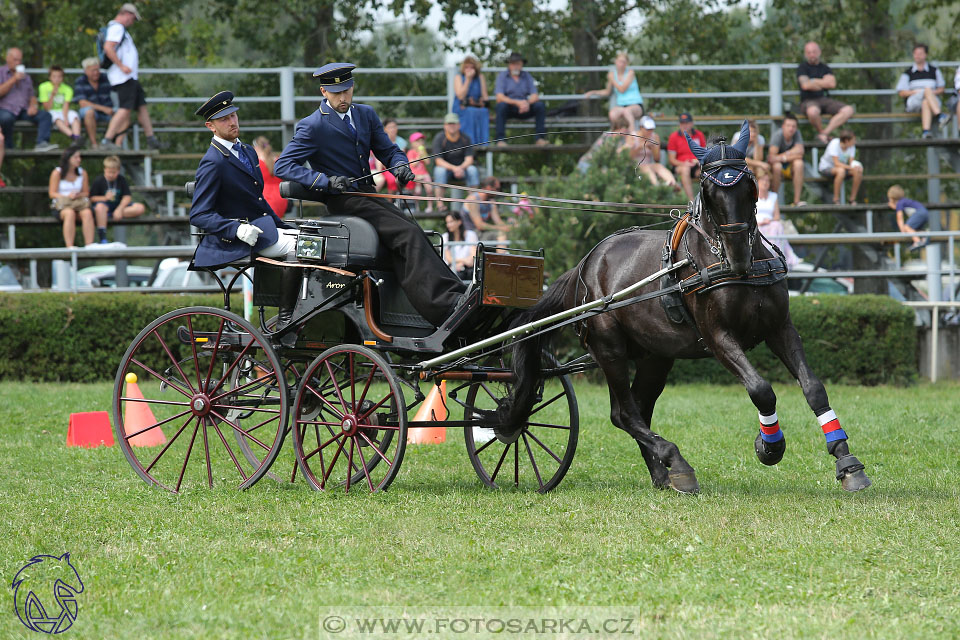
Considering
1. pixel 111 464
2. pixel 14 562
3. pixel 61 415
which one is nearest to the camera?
pixel 14 562

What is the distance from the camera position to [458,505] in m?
6.99

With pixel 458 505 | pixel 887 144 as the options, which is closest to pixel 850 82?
pixel 887 144

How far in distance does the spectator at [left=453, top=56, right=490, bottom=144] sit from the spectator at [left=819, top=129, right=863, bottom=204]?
17.7 feet

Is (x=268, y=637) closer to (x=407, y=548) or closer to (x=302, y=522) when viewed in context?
(x=407, y=548)

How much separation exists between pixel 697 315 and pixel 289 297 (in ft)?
8.46

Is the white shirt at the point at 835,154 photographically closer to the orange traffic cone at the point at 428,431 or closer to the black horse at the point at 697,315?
the orange traffic cone at the point at 428,431

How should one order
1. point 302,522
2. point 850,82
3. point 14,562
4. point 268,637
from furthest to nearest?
point 850,82 → point 302,522 → point 14,562 → point 268,637

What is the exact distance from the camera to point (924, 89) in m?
19.7

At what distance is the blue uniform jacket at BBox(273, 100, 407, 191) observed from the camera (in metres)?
7.48

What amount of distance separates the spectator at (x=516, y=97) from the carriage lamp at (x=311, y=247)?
11.2 m

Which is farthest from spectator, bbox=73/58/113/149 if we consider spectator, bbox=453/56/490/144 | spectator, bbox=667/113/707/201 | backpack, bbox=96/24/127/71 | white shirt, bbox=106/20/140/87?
spectator, bbox=667/113/707/201

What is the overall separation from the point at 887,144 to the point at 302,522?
16066mm

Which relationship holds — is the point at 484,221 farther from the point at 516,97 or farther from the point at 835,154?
the point at 835,154

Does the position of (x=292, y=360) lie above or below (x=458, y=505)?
above
